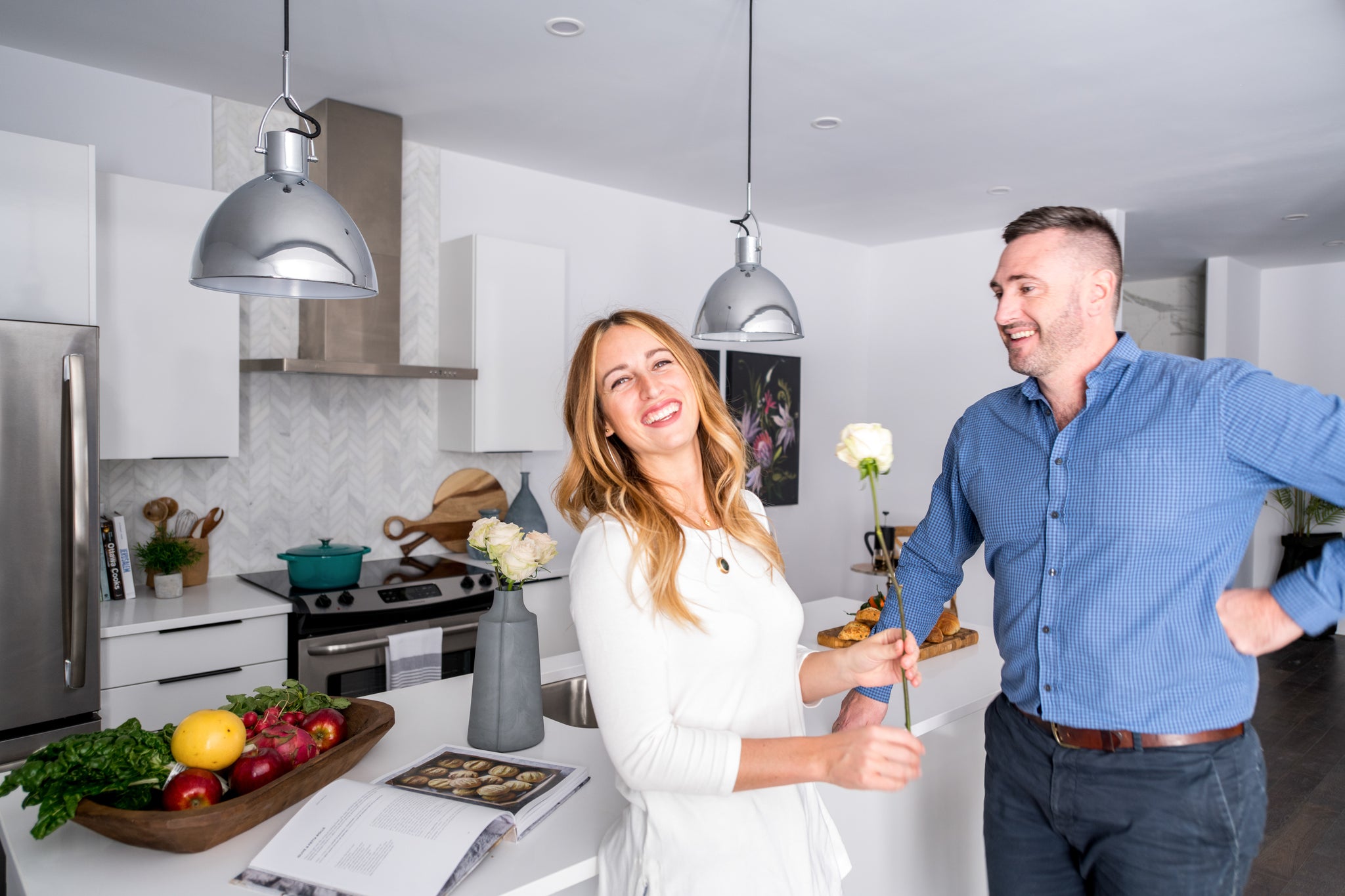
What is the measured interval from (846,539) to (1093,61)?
12.5ft

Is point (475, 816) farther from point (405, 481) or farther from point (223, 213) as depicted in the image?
point (405, 481)

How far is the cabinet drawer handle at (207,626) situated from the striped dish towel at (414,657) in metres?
0.50

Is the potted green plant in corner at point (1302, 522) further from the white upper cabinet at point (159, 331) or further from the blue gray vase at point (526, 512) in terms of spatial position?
the white upper cabinet at point (159, 331)

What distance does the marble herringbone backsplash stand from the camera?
3408 mm

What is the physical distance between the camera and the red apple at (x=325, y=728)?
1607 millimetres

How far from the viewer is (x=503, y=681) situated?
174 cm

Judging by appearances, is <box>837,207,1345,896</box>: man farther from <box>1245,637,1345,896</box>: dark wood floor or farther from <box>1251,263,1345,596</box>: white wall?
<box>1251,263,1345,596</box>: white wall

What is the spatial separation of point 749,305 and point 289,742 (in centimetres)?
170

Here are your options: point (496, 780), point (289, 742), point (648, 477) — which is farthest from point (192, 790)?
point (648, 477)

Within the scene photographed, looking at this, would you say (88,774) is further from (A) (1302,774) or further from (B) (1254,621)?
(A) (1302,774)

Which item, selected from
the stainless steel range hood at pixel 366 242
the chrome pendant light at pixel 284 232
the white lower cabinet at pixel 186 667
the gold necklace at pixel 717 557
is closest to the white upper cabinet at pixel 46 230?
the stainless steel range hood at pixel 366 242

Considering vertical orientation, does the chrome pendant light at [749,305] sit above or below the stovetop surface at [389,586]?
above

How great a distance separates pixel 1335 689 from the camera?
5375 millimetres

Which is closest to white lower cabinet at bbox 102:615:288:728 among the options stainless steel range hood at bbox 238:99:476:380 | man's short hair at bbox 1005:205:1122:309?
stainless steel range hood at bbox 238:99:476:380
